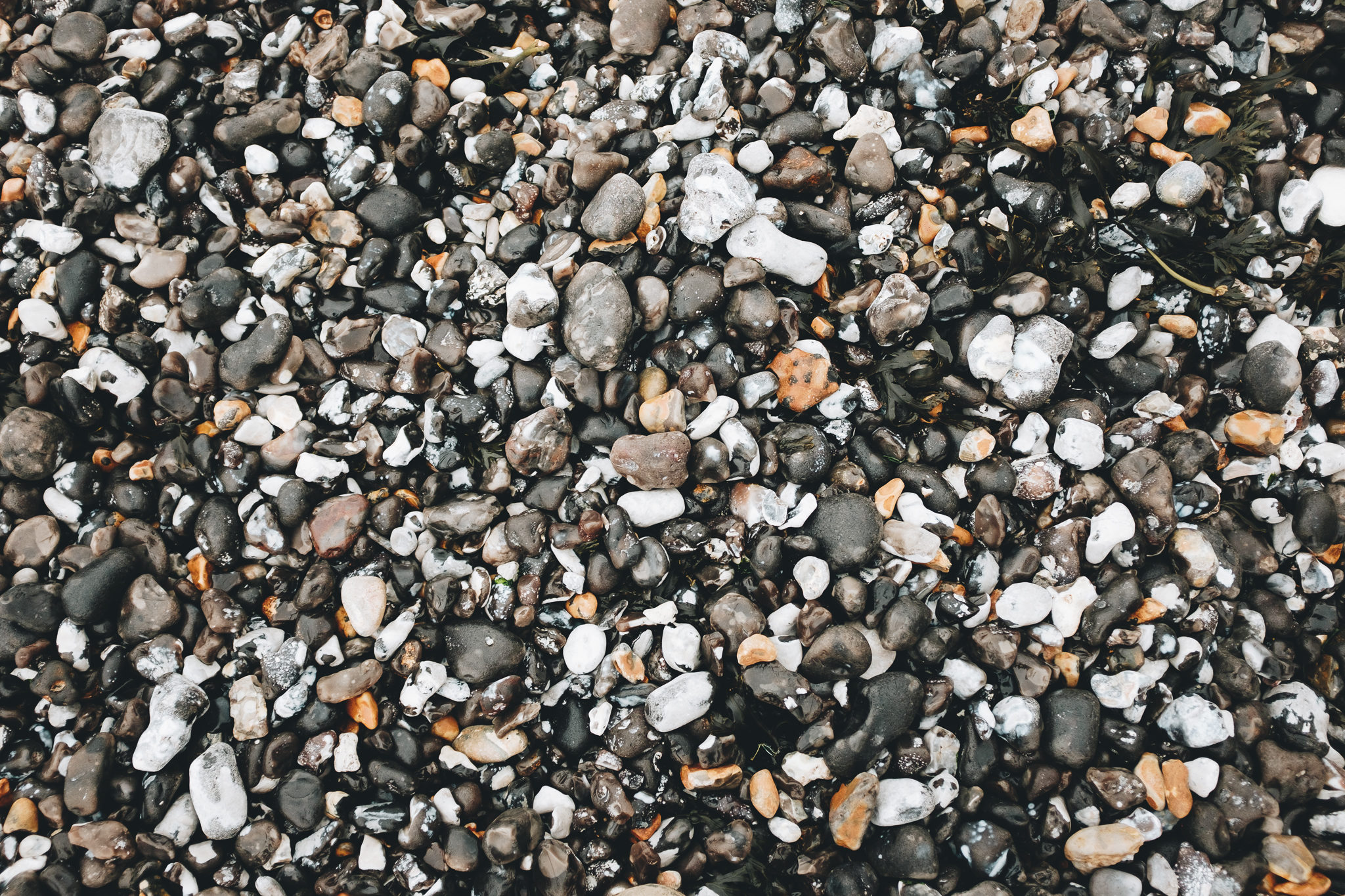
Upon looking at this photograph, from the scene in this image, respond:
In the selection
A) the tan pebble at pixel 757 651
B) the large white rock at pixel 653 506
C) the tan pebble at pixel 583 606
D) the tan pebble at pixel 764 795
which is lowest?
the tan pebble at pixel 764 795

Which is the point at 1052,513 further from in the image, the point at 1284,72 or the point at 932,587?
the point at 1284,72

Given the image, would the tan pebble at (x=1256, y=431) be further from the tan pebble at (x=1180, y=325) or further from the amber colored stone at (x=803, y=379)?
the amber colored stone at (x=803, y=379)

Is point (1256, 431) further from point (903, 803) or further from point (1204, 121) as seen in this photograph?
point (903, 803)

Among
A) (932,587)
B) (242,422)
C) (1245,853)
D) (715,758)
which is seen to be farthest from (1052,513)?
(242,422)

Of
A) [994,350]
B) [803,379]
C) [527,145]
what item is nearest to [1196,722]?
[994,350]

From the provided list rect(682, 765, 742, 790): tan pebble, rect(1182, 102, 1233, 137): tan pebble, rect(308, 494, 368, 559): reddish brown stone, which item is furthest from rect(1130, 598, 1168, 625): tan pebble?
rect(308, 494, 368, 559): reddish brown stone

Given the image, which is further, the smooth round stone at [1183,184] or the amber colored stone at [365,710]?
the smooth round stone at [1183,184]

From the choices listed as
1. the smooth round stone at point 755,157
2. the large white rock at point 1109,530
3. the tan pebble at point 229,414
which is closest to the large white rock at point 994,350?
the large white rock at point 1109,530
